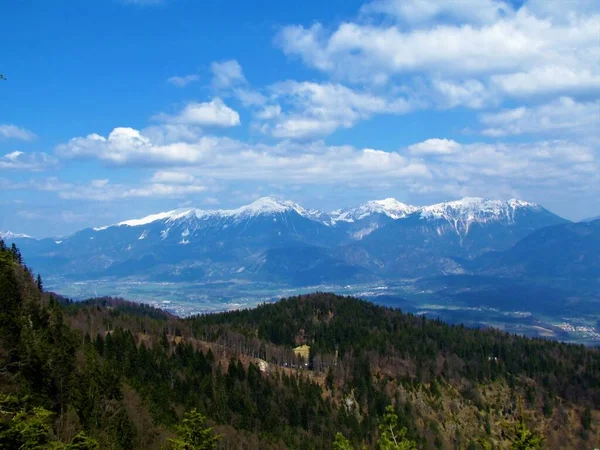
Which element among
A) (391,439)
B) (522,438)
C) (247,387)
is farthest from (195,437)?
(247,387)

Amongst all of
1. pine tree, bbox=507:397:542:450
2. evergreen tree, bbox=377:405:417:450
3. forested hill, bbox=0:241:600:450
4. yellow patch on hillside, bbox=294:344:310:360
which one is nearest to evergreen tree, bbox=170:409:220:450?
forested hill, bbox=0:241:600:450

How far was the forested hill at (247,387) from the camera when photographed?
195 ft

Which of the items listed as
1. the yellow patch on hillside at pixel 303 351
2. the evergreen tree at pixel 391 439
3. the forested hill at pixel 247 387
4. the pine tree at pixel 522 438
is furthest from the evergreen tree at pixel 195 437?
the yellow patch on hillside at pixel 303 351

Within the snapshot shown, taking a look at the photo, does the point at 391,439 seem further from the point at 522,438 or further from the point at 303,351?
the point at 303,351

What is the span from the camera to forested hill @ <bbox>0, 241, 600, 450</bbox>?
59438 millimetres

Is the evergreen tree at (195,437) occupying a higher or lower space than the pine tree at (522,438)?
lower

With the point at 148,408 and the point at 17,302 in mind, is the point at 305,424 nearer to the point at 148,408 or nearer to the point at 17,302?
the point at 148,408

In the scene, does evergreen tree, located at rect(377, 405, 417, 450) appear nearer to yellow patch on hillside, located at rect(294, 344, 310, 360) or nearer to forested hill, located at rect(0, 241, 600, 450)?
forested hill, located at rect(0, 241, 600, 450)

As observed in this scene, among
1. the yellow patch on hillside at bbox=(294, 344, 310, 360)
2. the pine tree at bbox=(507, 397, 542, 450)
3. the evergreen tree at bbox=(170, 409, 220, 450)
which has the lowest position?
the yellow patch on hillside at bbox=(294, 344, 310, 360)

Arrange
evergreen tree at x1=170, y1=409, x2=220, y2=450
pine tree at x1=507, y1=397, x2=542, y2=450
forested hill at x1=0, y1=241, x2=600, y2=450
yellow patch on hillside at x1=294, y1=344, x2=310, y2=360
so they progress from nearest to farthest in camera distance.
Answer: pine tree at x1=507, y1=397, x2=542, y2=450 < evergreen tree at x1=170, y1=409, x2=220, y2=450 < forested hill at x1=0, y1=241, x2=600, y2=450 < yellow patch on hillside at x1=294, y1=344, x2=310, y2=360

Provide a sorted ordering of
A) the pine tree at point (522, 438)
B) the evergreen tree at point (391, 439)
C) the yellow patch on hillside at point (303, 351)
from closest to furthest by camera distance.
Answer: the pine tree at point (522, 438)
the evergreen tree at point (391, 439)
the yellow patch on hillside at point (303, 351)

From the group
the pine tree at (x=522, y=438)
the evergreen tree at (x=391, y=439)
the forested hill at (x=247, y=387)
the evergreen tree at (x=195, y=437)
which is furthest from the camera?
the forested hill at (x=247, y=387)

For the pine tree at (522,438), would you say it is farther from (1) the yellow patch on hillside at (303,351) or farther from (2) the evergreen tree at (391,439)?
(1) the yellow patch on hillside at (303,351)

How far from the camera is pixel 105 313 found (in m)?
194
